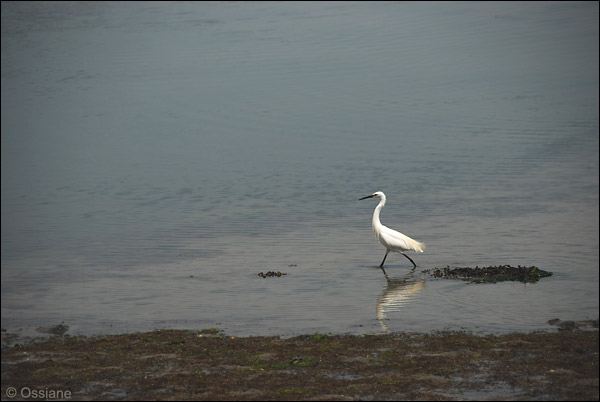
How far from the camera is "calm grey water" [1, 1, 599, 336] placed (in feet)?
47.4

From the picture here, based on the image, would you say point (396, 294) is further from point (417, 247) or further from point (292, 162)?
point (292, 162)

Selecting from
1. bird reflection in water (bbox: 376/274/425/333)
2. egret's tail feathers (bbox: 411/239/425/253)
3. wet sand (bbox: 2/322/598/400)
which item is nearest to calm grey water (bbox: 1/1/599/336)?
bird reflection in water (bbox: 376/274/425/333)

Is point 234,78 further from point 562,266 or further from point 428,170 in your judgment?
point 562,266

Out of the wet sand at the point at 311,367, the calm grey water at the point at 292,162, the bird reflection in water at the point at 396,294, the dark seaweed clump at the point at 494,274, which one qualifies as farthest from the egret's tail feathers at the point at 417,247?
the wet sand at the point at 311,367

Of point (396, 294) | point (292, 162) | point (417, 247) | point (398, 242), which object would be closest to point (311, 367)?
point (396, 294)

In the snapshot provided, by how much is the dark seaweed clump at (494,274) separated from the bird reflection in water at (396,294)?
587 mm

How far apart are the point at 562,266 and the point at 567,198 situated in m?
8.45

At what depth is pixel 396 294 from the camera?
47.4 feet

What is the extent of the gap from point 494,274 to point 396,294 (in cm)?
215

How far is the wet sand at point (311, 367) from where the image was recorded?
350 inches

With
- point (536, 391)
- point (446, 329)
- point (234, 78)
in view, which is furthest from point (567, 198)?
point (234, 78)

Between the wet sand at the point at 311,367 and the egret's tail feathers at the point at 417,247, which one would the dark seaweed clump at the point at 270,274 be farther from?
the wet sand at the point at 311,367

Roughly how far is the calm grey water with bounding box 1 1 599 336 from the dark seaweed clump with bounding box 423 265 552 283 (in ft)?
1.24

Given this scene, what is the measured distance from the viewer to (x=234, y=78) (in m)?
46.2
